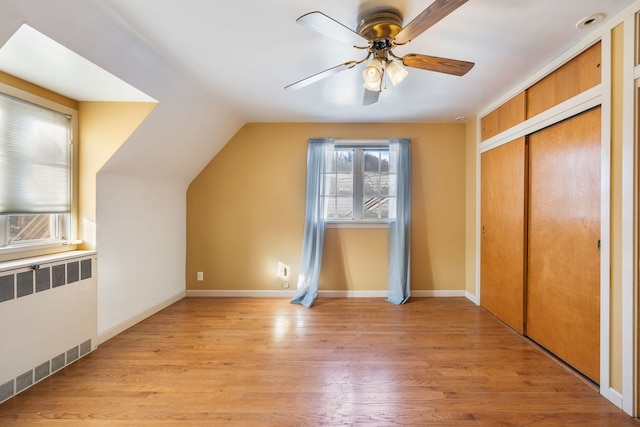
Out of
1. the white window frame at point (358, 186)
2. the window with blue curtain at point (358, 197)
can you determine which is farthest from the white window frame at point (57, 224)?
the white window frame at point (358, 186)

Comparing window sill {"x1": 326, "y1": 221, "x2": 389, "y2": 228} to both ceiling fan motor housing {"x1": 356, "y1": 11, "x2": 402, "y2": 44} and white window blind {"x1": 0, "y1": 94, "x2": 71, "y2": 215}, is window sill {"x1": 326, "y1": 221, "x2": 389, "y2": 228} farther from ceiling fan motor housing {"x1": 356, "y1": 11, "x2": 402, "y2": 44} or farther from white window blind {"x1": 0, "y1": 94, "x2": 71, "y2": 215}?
white window blind {"x1": 0, "y1": 94, "x2": 71, "y2": 215}

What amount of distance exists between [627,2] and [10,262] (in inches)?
165

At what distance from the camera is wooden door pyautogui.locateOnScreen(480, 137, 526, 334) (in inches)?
100

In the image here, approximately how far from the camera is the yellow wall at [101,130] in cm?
227

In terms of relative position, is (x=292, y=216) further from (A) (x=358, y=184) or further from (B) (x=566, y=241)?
(B) (x=566, y=241)

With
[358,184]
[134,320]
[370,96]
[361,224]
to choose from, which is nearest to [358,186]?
[358,184]

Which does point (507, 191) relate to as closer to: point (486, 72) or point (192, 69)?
point (486, 72)

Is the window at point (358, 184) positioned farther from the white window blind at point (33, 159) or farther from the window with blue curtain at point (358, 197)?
the white window blind at point (33, 159)

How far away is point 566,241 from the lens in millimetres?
2047

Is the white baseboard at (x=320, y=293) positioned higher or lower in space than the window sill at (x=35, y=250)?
lower

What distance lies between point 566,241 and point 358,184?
2.25 metres

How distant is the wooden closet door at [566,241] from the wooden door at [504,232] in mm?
96

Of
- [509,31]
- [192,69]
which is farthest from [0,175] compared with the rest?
[509,31]

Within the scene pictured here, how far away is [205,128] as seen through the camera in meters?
→ 3.07
